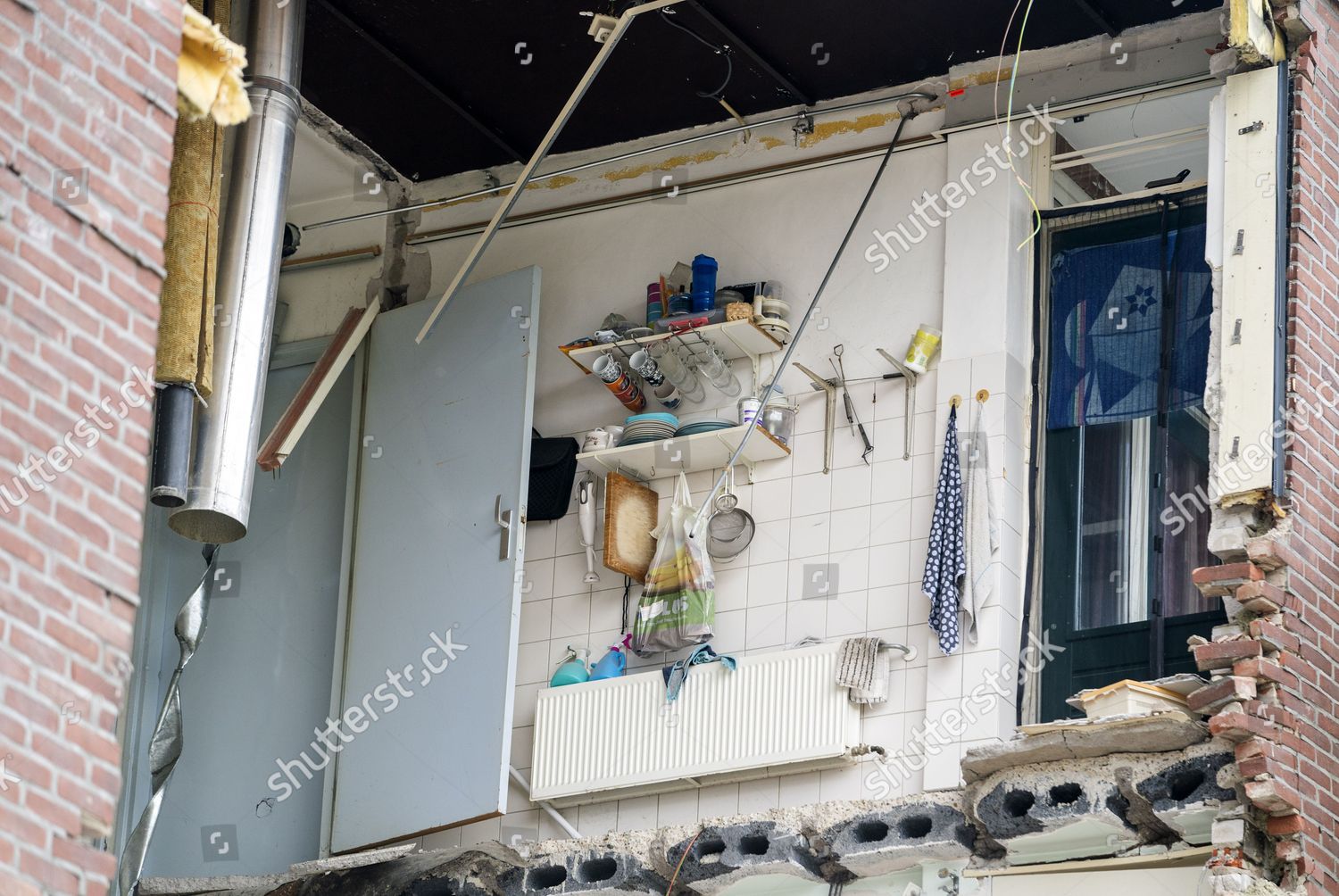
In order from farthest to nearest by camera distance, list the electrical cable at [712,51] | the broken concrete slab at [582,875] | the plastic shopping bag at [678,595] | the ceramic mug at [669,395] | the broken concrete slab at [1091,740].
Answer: the ceramic mug at [669,395], the electrical cable at [712,51], the plastic shopping bag at [678,595], the broken concrete slab at [582,875], the broken concrete slab at [1091,740]

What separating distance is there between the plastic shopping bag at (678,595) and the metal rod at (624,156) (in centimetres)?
200

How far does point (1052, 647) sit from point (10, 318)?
5.15 m

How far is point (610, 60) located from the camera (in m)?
9.48

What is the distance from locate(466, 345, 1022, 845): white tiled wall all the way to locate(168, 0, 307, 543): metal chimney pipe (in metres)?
2.29

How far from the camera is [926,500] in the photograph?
8.61 m

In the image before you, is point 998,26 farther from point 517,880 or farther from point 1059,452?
point 517,880

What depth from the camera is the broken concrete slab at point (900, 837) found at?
24.4 feet

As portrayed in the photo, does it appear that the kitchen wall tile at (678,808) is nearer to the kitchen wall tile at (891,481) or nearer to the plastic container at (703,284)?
the kitchen wall tile at (891,481)

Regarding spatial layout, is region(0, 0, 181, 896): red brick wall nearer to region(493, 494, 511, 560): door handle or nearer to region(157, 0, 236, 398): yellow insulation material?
region(157, 0, 236, 398): yellow insulation material

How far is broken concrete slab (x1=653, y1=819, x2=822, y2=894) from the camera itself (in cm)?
773

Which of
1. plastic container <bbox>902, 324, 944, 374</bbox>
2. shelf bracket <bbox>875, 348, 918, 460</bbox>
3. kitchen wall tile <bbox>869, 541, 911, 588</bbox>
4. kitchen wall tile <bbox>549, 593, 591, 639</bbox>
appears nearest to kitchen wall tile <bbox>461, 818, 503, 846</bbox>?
kitchen wall tile <bbox>549, 593, 591, 639</bbox>

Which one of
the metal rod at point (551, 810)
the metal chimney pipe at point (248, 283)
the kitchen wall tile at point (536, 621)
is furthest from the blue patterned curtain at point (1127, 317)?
the metal chimney pipe at point (248, 283)

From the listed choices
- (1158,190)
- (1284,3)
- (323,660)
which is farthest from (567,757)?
(1284,3)

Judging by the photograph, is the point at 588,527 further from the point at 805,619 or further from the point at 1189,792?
the point at 1189,792
